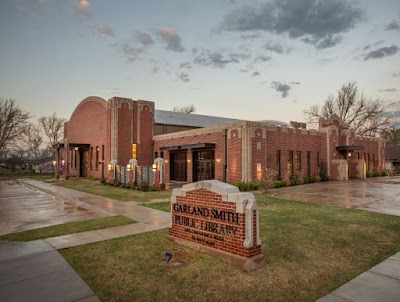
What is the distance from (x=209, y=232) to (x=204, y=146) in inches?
714

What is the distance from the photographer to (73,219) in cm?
1110

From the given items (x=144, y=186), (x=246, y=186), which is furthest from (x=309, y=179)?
(x=144, y=186)

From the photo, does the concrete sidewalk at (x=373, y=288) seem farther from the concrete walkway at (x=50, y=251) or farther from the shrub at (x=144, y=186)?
the shrub at (x=144, y=186)

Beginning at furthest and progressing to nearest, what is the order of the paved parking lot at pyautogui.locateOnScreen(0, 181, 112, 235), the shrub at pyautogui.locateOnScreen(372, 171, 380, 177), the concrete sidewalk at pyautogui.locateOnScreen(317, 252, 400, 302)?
the shrub at pyautogui.locateOnScreen(372, 171, 380, 177), the paved parking lot at pyautogui.locateOnScreen(0, 181, 112, 235), the concrete sidewalk at pyautogui.locateOnScreen(317, 252, 400, 302)

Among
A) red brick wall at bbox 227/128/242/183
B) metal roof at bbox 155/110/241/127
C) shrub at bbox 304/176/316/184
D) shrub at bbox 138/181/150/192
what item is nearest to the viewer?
shrub at bbox 138/181/150/192

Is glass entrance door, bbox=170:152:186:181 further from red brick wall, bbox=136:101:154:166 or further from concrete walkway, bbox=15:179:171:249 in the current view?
concrete walkway, bbox=15:179:171:249

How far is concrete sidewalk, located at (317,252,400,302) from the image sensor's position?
182 inches

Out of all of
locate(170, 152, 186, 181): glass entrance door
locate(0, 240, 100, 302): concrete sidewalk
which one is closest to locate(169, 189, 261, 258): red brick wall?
locate(0, 240, 100, 302): concrete sidewalk

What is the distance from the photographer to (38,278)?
17.8ft

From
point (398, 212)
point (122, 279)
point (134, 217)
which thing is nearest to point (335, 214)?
point (398, 212)

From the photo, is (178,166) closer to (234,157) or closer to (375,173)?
(234,157)

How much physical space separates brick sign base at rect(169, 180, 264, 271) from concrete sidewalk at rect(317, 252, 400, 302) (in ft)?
5.54

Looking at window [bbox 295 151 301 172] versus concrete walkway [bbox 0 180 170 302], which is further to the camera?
window [bbox 295 151 301 172]

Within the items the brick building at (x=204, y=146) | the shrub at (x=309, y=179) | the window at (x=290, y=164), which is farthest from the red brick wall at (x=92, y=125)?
the shrub at (x=309, y=179)
